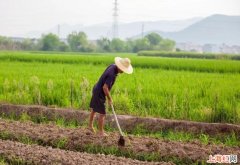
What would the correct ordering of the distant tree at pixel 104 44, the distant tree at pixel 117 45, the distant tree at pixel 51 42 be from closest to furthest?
the distant tree at pixel 51 42, the distant tree at pixel 104 44, the distant tree at pixel 117 45

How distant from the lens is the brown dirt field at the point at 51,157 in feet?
14.8

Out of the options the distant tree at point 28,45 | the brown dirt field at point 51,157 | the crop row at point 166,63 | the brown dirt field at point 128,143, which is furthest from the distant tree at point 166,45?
the brown dirt field at point 51,157

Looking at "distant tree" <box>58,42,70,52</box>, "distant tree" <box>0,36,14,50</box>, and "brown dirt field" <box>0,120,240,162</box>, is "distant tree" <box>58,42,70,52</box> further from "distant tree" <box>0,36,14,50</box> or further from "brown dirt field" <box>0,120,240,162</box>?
"brown dirt field" <box>0,120,240,162</box>

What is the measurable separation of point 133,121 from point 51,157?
8.08 feet

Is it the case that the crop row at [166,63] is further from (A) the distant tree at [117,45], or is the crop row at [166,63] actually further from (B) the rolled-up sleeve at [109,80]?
(A) the distant tree at [117,45]

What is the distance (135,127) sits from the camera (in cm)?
676

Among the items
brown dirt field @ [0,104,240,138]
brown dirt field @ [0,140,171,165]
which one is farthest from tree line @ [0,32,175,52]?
brown dirt field @ [0,140,171,165]

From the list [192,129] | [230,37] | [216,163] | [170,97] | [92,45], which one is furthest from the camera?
[230,37]

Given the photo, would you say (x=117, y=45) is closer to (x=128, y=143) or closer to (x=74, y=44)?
(x=74, y=44)

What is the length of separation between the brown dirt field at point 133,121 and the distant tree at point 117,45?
1775 inches

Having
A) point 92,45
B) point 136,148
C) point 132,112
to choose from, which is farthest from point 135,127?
point 92,45

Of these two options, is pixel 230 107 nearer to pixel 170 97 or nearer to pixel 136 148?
pixel 170 97

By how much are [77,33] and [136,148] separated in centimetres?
4663

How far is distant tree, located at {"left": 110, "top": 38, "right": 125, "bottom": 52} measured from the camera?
52906 millimetres
